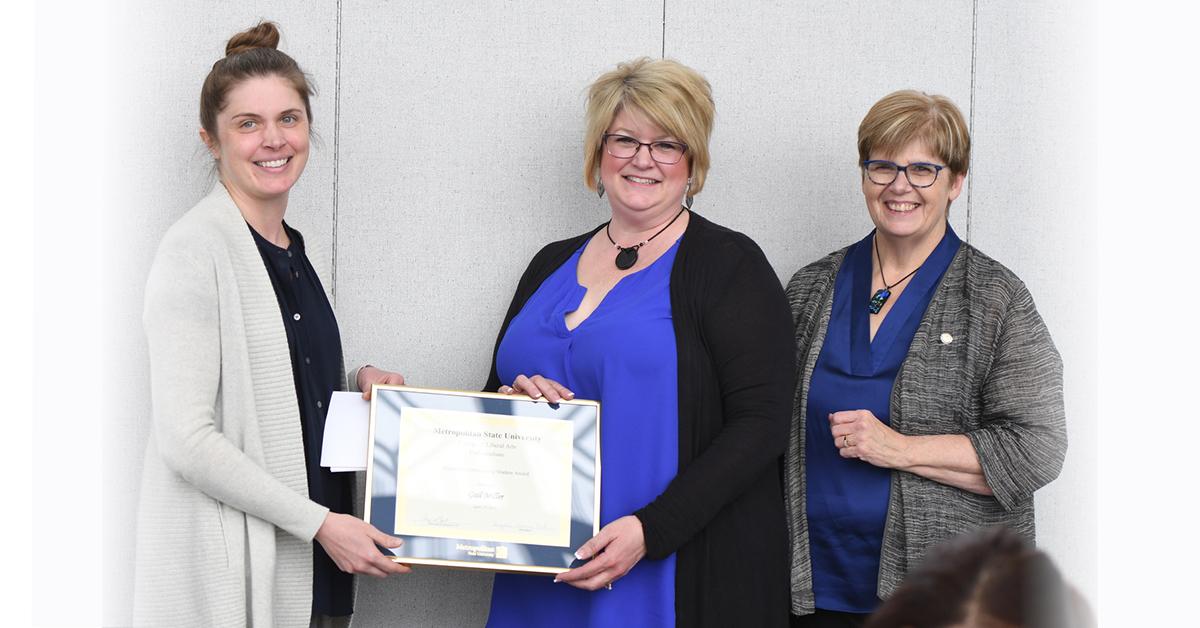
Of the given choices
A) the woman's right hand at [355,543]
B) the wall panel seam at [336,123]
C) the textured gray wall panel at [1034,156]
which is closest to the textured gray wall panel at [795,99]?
the textured gray wall panel at [1034,156]

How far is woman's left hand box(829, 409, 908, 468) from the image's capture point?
2.27 meters

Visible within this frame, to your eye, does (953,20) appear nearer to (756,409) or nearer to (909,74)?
(909,74)

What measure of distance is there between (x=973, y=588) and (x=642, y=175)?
71.4 inches

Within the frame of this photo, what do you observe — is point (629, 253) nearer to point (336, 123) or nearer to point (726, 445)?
point (726, 445)

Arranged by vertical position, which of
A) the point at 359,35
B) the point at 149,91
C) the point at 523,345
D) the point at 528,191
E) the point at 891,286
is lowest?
the point at 523,345

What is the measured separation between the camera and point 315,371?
7.50 ft

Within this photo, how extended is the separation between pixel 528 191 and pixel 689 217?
693 mm

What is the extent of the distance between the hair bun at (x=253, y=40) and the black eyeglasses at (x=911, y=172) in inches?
55.0

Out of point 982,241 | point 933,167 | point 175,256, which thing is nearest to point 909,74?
point 982,241

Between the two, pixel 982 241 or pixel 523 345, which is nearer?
pixel 523 345

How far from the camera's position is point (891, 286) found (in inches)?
96.9

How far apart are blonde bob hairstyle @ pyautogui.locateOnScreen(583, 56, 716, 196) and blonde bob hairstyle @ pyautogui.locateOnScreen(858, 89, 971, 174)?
0.40 metres

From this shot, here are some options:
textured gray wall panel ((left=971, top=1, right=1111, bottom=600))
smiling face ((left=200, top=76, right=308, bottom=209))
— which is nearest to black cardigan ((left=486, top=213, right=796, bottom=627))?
smiling face ((left=200, top=76, right=308, bottom=209))

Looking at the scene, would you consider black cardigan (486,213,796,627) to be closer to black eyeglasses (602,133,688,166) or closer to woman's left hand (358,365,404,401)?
black eyeglasses (602,133,688,166)
